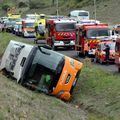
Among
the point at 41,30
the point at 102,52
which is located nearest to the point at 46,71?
the point at 102,52

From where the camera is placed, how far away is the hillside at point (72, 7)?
283 ft

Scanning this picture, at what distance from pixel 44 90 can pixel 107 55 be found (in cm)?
1510

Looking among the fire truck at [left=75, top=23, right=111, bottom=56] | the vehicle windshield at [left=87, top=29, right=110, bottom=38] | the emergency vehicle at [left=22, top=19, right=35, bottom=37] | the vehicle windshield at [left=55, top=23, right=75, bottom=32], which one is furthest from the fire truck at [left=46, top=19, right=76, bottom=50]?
the emergency vehicle at [left=22, top=19, right=35, bottom=37]

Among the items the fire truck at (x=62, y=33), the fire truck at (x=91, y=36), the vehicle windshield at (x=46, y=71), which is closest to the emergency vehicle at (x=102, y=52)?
the fire truck at (x=91, y=36)

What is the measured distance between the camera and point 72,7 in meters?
111

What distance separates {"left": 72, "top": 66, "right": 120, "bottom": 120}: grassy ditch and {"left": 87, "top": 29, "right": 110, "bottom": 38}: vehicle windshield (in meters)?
15.1

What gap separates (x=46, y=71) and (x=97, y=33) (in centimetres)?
2139

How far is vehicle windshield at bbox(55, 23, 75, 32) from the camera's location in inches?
1955

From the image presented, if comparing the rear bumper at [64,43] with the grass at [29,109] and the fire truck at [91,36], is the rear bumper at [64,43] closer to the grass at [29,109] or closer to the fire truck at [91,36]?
the fire truck at [91,36]

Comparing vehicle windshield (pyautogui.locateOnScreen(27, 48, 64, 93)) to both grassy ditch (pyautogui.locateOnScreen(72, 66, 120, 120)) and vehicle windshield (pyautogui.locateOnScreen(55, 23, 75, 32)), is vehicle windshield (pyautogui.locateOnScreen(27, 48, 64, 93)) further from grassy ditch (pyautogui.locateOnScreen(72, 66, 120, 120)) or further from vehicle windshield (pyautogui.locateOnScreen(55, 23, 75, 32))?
vehicle windshield (pyautogui.locateOnScreen(55, 23, 75, 32))

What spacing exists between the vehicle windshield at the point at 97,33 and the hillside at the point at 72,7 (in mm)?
35950

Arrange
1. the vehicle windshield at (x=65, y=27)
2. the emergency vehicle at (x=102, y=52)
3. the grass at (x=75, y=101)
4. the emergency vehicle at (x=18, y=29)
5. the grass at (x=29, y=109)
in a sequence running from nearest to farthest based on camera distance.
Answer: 1. the grass at (x=29, y=109)
2. the grass at (x=75, y=101)
3. the emergency vehicle at (x=102, y=52)
4. the vehicle windshield at (x=65, y=27)
5. the emergency vehicle at (x=18, y=29)

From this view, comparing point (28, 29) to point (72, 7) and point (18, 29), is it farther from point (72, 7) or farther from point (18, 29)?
point (72, 7)

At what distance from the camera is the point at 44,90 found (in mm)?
21500
